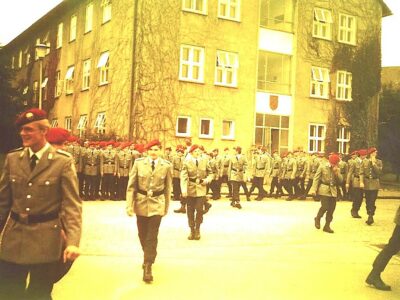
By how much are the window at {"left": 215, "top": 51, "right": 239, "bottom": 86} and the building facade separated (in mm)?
59

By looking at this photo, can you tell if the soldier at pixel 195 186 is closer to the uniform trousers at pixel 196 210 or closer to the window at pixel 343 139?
the uniform trousers at pixel 196 210

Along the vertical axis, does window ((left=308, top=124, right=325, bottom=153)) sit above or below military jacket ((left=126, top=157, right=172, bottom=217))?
above

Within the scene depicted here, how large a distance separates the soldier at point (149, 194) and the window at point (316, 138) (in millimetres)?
24205

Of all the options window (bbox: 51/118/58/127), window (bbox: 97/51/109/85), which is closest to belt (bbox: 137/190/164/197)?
window (bbox: 97/51/109/85)

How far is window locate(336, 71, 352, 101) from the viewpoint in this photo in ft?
106

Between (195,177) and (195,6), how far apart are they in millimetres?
17980

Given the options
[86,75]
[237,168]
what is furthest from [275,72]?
[237,168]

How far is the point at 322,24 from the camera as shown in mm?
31859

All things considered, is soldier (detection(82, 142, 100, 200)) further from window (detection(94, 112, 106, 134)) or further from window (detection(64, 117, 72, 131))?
window (detection(64, 117, 72, 131))

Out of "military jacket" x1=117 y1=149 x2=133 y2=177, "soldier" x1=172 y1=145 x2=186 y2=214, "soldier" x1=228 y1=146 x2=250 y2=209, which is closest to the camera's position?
"soldier" x1=228 y1=146 x2=250 y2=209

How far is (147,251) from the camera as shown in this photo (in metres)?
7.23

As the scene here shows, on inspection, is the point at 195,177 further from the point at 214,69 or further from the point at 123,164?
the point at 214,69

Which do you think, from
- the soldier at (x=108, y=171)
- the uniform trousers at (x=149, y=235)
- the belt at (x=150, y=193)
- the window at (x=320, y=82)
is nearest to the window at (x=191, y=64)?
the window at (x=320, y=82)

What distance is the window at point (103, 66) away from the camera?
27737mm
